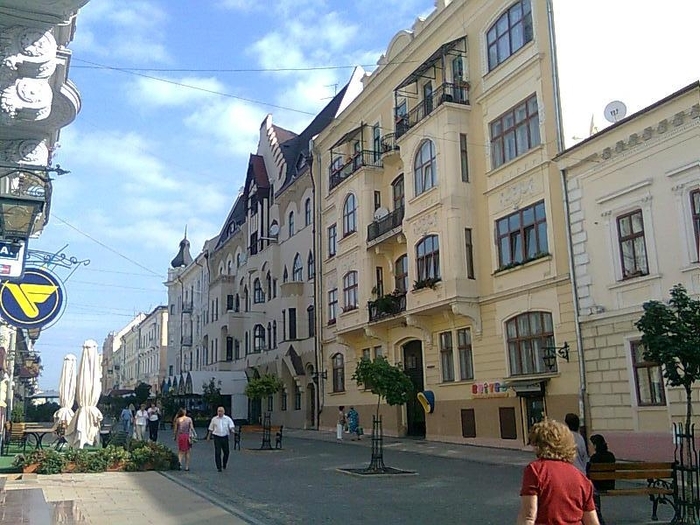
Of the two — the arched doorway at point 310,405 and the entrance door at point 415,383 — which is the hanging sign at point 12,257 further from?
the arched doorway at point 310,405

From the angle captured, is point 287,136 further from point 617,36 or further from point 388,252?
point 617,36

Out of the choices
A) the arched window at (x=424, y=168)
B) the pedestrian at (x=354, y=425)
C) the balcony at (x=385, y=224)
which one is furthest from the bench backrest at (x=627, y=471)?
the pedestrian at (x=354, y=425)

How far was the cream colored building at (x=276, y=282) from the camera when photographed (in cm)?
4034

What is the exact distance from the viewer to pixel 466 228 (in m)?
25.5

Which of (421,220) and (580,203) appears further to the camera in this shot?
(421,220)

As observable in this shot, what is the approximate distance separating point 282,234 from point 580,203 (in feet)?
86.4

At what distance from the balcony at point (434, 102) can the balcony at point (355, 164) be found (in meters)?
2.86

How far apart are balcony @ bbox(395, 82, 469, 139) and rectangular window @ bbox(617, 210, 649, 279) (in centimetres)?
882

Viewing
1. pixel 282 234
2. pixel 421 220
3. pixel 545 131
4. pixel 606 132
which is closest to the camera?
pixel 606 132

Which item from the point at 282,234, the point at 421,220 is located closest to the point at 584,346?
the point at 421,220

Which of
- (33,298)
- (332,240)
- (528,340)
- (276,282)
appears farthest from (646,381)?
(276,282)

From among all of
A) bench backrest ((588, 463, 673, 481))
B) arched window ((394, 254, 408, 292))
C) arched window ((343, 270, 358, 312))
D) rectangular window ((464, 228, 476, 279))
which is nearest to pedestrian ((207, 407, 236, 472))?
bench backrest ((588, 463, 673, 481))

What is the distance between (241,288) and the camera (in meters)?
52.7

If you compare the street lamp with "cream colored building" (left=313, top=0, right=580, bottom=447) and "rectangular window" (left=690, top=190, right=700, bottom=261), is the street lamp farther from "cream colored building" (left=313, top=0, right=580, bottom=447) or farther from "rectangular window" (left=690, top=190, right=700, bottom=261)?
"rectangular window" (left=690, top=190, right=700, bottom=261)
